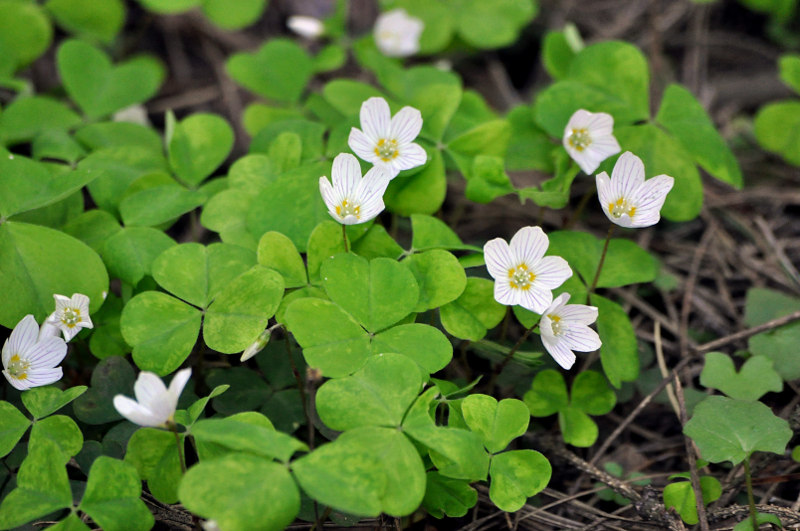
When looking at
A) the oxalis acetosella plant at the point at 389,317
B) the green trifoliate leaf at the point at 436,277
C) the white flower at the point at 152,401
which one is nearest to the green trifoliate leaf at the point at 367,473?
the oxalis acetosella plant at the point at 389,317

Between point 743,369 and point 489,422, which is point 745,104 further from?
point 489,422

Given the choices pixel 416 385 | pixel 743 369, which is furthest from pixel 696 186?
pixel 416 385

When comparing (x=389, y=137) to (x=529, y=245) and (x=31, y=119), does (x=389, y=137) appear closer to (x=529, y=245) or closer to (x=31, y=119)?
→ (x=529, y=245)

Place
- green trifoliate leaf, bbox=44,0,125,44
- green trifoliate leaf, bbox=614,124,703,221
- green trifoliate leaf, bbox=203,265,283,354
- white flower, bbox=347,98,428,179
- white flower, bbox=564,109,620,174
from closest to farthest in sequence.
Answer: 1. green trifoliate leaf, bbox=203,265,283,354
2. white flower, bbox=347,98,428,179
3. white flower, bbox=564,109,620,174
4. green trifoliate leaf, bbox=614,124,703,221
5. green trifoliate leaf, bbox=44,0,125,44

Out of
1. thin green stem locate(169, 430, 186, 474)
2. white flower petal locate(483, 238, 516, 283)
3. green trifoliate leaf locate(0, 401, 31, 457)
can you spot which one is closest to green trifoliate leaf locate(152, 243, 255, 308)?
thin green stem locate(169, 430, 186, 474)

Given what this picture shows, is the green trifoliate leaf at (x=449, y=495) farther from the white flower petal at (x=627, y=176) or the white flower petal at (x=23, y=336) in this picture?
the white flower petal at (x=23, y=336)

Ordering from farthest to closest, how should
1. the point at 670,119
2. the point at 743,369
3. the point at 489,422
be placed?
the point at 670,119 < the point at 743,369 < the point at 489,422

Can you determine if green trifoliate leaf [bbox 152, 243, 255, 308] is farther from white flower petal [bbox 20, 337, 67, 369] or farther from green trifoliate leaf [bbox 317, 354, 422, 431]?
green trifoliate leaf [bbox 317, 354, 422, 431]
